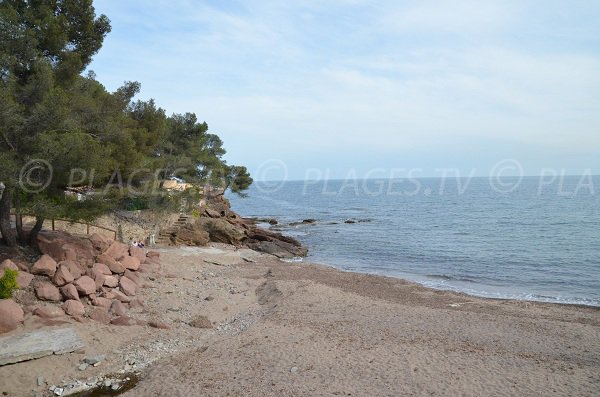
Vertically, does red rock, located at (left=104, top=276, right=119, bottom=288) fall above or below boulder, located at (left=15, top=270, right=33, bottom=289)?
below

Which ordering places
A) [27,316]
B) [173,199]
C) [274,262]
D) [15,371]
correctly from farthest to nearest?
1. [274,262]
2. [173,199]
3. [27,316]
4. [15,371]

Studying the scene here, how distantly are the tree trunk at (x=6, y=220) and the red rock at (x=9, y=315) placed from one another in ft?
11.6

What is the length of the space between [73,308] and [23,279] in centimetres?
167

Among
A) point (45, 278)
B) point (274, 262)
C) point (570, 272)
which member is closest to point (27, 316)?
point (45, 278)

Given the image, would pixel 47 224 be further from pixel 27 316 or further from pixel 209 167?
pixel 209 167

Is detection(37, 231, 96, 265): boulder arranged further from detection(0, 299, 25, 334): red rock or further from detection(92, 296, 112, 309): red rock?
detection(0, 299, 25, 334): red rock

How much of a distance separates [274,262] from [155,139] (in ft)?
34.0

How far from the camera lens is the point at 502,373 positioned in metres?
10.4

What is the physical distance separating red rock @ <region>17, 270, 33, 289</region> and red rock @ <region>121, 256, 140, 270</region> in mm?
3728

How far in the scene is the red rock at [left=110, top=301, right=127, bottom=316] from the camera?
13.1 metres

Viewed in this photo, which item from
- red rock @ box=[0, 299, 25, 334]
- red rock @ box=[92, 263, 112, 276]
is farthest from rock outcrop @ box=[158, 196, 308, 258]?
red rock @ box=[0, 299, 25, 334]

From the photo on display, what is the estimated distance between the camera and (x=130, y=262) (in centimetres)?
1661

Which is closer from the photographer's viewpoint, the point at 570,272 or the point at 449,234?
the point at 570,272

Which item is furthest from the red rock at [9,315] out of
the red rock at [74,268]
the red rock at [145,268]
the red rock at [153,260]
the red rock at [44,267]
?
the red rock at [153,260]
